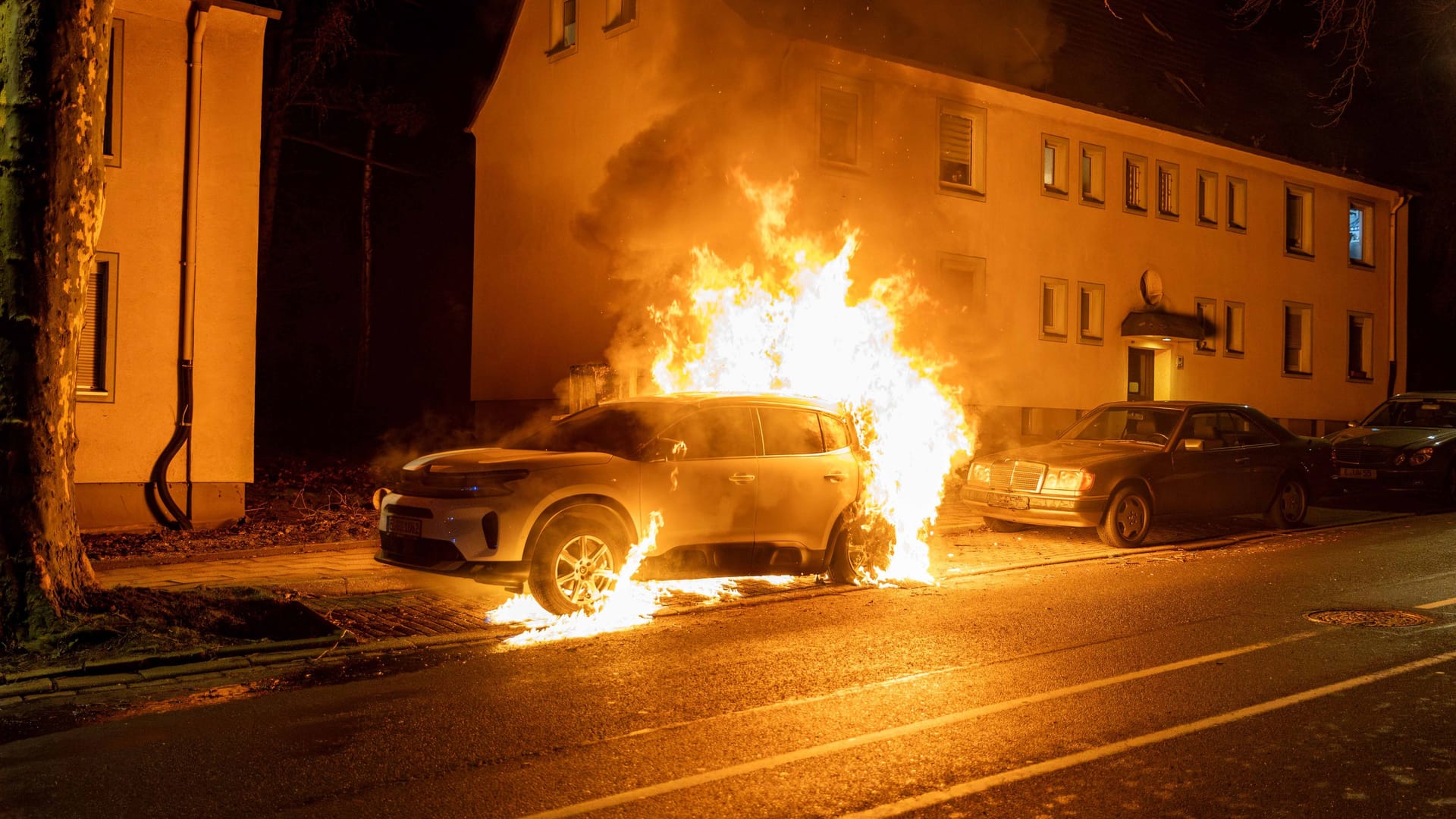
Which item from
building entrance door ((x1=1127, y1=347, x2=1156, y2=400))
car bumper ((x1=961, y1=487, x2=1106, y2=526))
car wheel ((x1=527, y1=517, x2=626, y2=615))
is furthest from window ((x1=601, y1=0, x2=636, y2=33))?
car wheel ((x1=527, y1=517, x2=626, y2=615))

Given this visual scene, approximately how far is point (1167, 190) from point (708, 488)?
2048 centimetres

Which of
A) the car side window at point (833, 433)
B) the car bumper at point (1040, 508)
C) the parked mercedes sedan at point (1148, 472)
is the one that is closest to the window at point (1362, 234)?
the parked mercedes sedan at point (1148, 472)

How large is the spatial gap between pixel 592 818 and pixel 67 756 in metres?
2.61

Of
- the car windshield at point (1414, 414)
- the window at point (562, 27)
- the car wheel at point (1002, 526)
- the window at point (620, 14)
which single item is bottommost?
the car wheel at point (1002, 526)

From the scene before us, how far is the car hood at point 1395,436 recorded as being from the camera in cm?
1714

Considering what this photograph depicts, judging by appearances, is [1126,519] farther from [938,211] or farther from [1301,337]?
[1301,337]

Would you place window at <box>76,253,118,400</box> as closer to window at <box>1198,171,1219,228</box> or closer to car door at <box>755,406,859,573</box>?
car door at <box>755,406,859,573</box>

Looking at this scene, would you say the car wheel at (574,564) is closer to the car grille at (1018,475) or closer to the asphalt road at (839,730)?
the asphalt road at (839,730)

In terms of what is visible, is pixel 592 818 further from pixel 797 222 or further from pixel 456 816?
pixel 797 222

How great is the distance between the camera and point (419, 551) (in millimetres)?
8000

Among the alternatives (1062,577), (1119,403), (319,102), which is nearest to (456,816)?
(1062,577)

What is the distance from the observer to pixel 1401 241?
31.3 m

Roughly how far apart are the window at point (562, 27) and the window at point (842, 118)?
5.98m

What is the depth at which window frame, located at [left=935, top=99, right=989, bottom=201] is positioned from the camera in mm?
21406
